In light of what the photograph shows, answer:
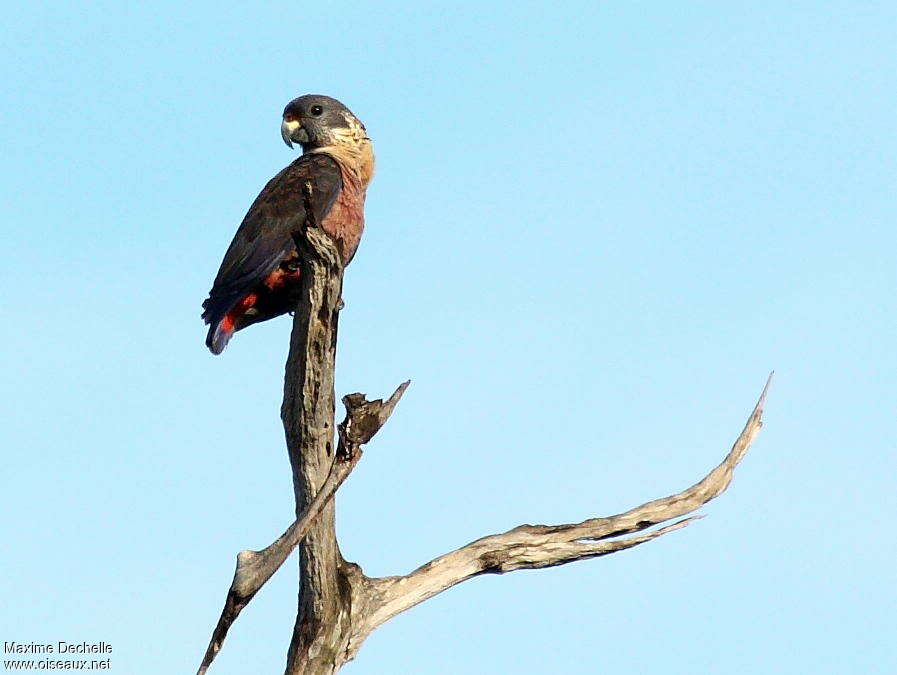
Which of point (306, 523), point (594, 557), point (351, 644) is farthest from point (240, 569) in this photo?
point (594, 557)

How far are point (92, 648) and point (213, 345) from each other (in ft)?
7.33

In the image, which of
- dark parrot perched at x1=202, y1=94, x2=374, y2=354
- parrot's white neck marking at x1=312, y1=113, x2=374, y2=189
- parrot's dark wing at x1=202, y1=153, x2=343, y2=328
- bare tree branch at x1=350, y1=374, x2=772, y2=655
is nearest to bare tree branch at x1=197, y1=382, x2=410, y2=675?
bare tree branch at x1=350, y1=374, x2=772, y2=655

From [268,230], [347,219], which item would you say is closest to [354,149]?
[347,219]

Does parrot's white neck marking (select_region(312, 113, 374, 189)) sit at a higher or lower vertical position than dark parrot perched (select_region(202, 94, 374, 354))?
higher

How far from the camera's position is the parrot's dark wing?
25.7 feet

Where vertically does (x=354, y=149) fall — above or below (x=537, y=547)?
above

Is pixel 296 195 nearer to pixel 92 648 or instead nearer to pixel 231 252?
pixel 231 252

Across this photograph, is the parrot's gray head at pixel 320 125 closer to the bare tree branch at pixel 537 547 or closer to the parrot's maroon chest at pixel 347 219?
the parrot's maroon chest at pixel 347 219

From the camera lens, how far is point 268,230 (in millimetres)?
8086

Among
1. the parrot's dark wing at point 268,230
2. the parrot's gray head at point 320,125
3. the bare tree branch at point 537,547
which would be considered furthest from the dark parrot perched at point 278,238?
the bare tree branch at point 537,547

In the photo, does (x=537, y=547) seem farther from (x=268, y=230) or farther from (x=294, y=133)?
(x=294, y=133)

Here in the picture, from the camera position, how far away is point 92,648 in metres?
6.22

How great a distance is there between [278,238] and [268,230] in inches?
5.2

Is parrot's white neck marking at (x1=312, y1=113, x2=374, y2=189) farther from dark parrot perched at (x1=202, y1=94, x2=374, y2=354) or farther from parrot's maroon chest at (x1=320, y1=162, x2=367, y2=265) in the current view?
parrot's maroon chest at (x1=320, y1=162, x2=367, y2=265)
